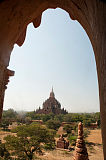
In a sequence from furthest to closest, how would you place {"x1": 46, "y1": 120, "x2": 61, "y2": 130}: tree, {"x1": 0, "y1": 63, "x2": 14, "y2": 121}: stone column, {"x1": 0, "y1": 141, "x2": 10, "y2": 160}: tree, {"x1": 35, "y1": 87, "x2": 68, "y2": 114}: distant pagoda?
{"x1": 35, "y1": 87, "x2": 68, "y2": 114}: distant pagoda
{"x1": 46, "y1": 120, "x2": 61, "y2": 130}: tree
{"x1": 0, "y1": 141, "x2": 10, "y2": 160}: tree
{"x1": 0, "y1": 63, "x2": 14, "y2": 121}: stone column

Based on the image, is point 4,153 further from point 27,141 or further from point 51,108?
point 51,108

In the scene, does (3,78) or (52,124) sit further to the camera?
(52,124)

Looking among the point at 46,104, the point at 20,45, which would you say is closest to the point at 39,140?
the point at 20,45

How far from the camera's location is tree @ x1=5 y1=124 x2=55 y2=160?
34.5 feet

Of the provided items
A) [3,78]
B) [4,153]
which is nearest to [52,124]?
[4,153]

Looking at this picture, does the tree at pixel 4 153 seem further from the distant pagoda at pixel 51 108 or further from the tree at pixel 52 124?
the distant pagoda at pixel 51 108

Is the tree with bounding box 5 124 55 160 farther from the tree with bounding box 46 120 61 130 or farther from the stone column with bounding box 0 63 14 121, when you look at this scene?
the tree with bounding box 46 120 61 130

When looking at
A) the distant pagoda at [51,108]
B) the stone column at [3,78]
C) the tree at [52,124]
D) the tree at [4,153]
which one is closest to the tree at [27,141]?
the tree at [4,153]

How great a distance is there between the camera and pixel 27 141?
1168 centimetres

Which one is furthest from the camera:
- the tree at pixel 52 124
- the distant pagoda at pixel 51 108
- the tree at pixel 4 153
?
the distant pagoda at pixel 51 108

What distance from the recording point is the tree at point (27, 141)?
414 inches

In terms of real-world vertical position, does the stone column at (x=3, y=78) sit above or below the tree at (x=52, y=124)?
above

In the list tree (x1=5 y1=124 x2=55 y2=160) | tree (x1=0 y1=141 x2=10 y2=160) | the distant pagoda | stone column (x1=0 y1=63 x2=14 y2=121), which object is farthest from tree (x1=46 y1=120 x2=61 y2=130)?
stone column (x1=0 y1=63 x2=14 y2=121)

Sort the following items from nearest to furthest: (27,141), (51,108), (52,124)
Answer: (27,141), (52,124), (51,108)
